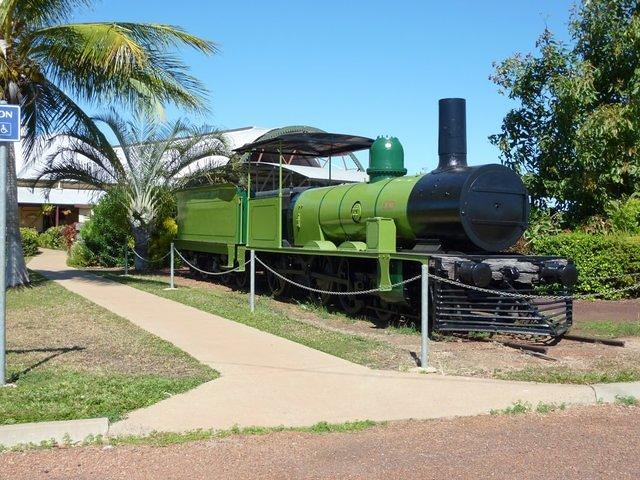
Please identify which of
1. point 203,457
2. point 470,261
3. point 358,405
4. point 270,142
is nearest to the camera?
point 203,457

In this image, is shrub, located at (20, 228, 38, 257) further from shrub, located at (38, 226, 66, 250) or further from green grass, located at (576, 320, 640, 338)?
green grass, located at (576, 320, 640, 338)

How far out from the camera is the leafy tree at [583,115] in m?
16.6

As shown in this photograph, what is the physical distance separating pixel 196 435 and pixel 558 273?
624 cm

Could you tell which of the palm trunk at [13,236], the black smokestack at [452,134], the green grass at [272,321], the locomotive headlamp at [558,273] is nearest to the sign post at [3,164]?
the green grass at [272,321]

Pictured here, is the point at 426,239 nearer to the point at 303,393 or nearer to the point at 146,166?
the point at 303,393

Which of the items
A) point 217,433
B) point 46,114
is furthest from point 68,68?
point 217,433

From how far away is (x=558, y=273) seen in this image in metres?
Answer: 10.1

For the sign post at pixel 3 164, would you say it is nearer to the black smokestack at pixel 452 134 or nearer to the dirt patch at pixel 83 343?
the dirt patch at pixel 83 343

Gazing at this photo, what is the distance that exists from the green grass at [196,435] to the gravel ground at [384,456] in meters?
0.08

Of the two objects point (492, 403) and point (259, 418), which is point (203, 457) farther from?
point (492, 403)

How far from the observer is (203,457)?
528cm

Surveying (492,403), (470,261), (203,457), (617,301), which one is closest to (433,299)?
(470,261)

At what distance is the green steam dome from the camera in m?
13.0

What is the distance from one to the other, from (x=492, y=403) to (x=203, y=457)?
2.84 m
